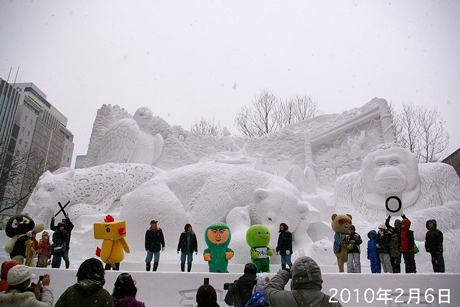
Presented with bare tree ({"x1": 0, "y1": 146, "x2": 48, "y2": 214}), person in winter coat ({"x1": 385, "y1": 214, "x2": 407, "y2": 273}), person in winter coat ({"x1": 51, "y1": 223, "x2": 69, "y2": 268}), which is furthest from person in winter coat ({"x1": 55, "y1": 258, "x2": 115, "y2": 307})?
bare tree ({"x1": 0, "y1": 146, "x2": 48, "y2": 214})

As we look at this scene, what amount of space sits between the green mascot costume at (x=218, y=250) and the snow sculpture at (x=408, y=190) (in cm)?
269

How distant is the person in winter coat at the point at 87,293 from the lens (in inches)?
58.6

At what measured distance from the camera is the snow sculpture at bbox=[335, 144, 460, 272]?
14.1 feet

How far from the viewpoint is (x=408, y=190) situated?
4.85 m

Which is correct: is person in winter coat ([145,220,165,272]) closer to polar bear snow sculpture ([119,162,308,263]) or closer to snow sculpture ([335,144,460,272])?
polar bear snow sculpture ([119,162,308,263])

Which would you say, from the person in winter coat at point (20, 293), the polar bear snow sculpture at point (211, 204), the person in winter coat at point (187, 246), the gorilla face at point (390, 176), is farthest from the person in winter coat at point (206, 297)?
the gorilla face at point (390, 176)

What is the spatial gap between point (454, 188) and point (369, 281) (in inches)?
119

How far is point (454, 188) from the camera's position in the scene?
15.1 feet

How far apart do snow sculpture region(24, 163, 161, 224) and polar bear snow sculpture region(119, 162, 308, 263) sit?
150cm

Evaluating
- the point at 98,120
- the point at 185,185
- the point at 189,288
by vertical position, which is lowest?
the point at 189,288

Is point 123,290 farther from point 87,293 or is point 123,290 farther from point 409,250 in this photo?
point 409,250

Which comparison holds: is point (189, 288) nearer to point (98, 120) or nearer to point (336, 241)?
point (336, 241)

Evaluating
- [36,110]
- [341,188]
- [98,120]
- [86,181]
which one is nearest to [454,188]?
[341,188]

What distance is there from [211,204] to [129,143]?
400 cm
